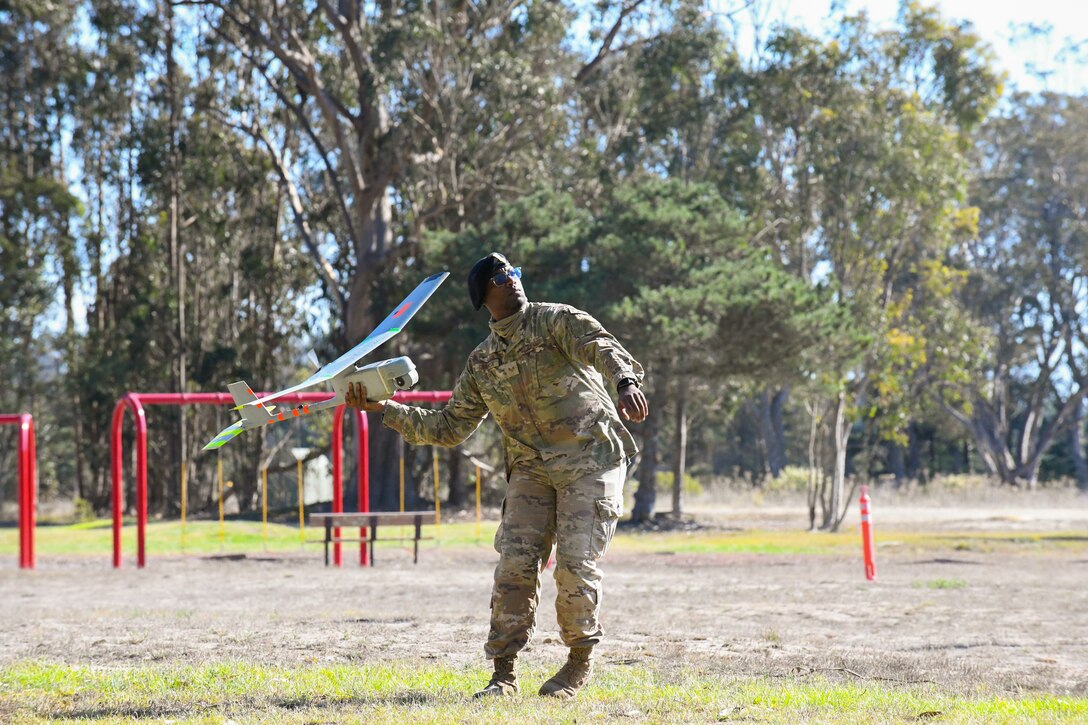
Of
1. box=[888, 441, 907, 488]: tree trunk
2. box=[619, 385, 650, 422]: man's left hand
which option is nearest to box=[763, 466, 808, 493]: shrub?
box=[888, 441, 907, 488]: tree trunk

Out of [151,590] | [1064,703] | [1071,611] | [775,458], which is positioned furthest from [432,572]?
[775,458]

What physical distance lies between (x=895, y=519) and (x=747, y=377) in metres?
7.72

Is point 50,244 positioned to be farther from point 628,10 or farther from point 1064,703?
point 1064,703

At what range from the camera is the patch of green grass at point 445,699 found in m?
5.16

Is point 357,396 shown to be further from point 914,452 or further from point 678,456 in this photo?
point 914,452

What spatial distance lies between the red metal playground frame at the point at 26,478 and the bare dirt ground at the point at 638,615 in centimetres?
37

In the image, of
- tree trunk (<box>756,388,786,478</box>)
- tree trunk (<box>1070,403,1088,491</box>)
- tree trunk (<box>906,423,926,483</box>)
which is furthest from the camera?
tree trunk (<box>906,423,926,483</box>)

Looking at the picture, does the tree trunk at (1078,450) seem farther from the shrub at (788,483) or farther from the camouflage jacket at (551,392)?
the camouflage jacket at (551,392)

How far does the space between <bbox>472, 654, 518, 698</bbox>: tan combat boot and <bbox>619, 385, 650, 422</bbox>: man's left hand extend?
135cm

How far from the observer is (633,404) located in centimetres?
509

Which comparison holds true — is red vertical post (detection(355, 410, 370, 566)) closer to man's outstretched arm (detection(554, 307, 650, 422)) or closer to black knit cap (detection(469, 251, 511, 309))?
black knit cap (detection(469, 251, 511, 309))

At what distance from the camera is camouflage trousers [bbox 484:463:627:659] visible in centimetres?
564

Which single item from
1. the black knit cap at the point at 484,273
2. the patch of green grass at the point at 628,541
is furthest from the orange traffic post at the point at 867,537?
Result: the black knit cap at the point at 484,273

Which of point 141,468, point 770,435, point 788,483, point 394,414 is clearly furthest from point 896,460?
point 394,414
